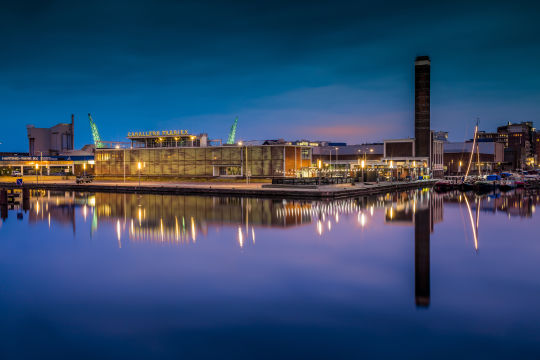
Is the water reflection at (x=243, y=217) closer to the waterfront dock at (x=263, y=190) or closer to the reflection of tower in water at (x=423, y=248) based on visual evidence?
the reflection of tower in water at (x=423, y=248)

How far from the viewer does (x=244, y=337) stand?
9977 mm

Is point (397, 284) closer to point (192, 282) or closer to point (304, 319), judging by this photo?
point (304, 319)

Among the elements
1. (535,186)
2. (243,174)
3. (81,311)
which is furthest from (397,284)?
(535,186)

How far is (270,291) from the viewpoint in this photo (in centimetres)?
1336

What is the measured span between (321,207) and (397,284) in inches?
884

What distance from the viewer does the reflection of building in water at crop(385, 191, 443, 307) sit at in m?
13.8

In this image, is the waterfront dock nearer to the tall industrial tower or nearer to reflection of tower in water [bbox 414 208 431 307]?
reflection of tower in water [bbox 414 208 431 307]

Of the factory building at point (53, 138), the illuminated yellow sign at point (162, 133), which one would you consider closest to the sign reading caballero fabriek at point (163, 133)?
the illuminated yellow sign at point (162, 133)

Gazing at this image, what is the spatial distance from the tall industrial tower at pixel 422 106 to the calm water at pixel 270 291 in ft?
229

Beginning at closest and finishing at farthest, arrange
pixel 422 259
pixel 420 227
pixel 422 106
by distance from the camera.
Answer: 1. pixel 422 259
2. pixel 420 227
3. pixel 422 106

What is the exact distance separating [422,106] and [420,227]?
236ft

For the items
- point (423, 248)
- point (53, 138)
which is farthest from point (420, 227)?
point (53, 138)

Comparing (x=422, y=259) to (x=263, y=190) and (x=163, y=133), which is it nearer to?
(x=263, y=190)

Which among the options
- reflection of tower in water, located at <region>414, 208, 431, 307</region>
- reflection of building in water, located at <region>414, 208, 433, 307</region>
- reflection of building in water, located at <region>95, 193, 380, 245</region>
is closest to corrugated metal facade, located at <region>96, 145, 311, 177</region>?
reflection of building in water, located at <region>95, 193, 380, 245</region>
